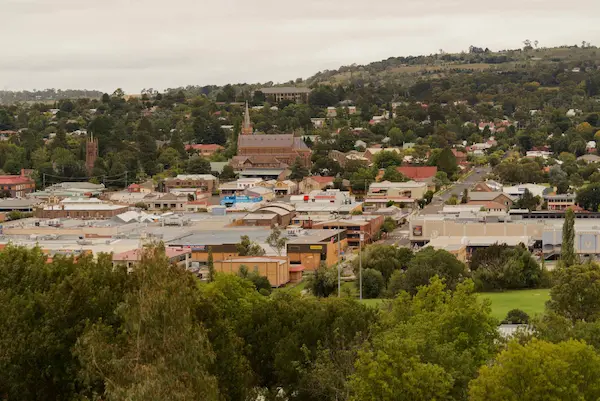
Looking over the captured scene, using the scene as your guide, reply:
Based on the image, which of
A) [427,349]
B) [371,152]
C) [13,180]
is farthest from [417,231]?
[371,152]

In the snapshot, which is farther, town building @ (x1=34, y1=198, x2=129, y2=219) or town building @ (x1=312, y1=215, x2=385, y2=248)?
town building @ (x1=34, y1=198, x2=129, y2=219)

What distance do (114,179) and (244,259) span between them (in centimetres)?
3012

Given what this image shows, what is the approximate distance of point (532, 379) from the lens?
520 inches

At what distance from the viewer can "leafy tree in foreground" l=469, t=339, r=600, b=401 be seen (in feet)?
43.1

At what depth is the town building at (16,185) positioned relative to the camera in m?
59.4

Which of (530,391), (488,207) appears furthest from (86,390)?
(488,207)

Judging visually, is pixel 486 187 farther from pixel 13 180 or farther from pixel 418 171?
pixel 13 180

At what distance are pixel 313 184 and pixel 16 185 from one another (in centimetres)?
1409

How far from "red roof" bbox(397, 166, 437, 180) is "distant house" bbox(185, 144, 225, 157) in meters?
15.3

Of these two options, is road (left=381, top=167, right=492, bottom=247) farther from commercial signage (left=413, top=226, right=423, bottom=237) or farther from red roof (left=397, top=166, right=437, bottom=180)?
red roof (left=397, top=166, right=437, bottom=180)

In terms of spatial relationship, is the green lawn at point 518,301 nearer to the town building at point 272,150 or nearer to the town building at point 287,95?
the town building at point 272,150

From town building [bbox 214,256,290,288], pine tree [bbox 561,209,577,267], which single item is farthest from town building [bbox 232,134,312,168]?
pine tree [bbox 561,209,577,267]

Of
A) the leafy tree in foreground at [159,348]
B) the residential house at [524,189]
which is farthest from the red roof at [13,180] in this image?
the leafy tree in foreground at [159,348]

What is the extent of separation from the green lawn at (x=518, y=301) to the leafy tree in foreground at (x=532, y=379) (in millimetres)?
12482
